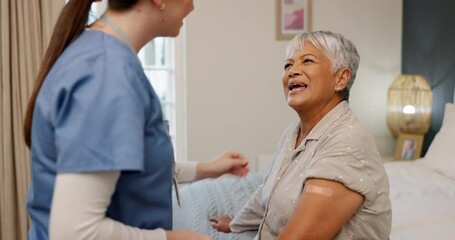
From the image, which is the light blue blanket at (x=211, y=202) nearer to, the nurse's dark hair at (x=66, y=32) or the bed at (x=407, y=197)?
the bed at (x=407, y=197)

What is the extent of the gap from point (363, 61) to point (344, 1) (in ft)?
1.64

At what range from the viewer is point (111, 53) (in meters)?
0.72

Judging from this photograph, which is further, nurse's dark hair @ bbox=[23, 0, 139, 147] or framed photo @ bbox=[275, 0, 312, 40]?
framed photo @ bbox=[275, 0, 312, 40]

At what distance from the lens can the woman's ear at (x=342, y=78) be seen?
4.78 feet

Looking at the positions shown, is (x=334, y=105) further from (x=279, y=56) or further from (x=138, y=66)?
(x=279, y=56)

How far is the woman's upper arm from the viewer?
3.91 ft

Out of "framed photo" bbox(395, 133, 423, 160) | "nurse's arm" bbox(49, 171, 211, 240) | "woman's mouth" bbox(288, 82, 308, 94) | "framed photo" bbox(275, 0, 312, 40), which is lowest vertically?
"framed photo" bbox(395, 133, 423, 160)

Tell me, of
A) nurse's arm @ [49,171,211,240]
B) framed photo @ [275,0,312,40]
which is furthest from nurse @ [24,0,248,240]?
framed photo @ [275,0,312,40]

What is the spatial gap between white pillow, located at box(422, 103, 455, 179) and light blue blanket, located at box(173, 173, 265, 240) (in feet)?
3.60

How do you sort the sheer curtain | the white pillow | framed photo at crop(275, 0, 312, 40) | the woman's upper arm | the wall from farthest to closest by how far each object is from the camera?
framed photo at crop(275, 0, 312, 40)
the wall
the white pillow
the sheer curtain
the woman's upper arm

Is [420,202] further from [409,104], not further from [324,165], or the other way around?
[409,104]

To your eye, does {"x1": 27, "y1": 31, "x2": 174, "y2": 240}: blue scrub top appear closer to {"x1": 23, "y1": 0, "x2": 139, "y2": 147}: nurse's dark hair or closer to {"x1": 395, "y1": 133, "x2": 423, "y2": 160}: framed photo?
{"x1": 23, "y1": 0, "x2": 139, "y2": 147}: nurse's dark hair

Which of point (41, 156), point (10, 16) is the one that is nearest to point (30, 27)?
point (10, 16)

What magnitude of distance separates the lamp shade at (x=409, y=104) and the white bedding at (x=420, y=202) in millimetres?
534
